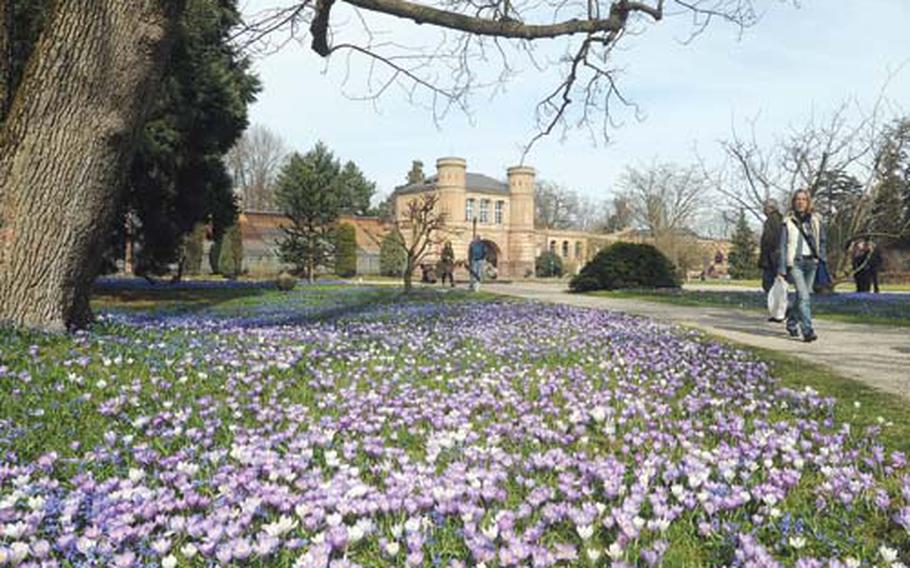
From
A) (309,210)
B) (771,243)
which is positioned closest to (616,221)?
(309,210)

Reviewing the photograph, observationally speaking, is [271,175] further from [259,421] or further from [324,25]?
[259,421]

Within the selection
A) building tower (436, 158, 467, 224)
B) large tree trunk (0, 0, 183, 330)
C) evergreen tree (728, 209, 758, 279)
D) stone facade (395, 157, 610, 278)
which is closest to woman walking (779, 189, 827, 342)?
large tree trunk (0, 0, 183, 330)

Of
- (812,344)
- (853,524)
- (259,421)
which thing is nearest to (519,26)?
(812,344)

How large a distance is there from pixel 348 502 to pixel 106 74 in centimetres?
546

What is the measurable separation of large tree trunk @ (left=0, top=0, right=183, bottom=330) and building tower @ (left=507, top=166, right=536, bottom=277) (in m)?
59.5

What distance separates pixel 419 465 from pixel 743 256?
235ft

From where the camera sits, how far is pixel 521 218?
215 ft

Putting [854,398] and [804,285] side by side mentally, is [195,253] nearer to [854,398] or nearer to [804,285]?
[804,285]

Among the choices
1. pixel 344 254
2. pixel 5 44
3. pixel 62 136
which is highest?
pixel 5 44

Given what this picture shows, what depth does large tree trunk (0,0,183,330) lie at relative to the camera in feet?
19.8

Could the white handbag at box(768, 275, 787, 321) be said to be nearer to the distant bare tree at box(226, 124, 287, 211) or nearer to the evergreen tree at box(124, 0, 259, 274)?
the evergreen tree at box(124, 0, 259, 274)

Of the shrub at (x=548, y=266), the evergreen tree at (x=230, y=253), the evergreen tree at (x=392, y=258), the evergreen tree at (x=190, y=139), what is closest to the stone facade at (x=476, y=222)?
the shrub at (x=548, y=266)

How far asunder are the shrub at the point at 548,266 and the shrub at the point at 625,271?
3646 centimetres

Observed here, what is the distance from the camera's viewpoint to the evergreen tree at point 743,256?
66188mm
